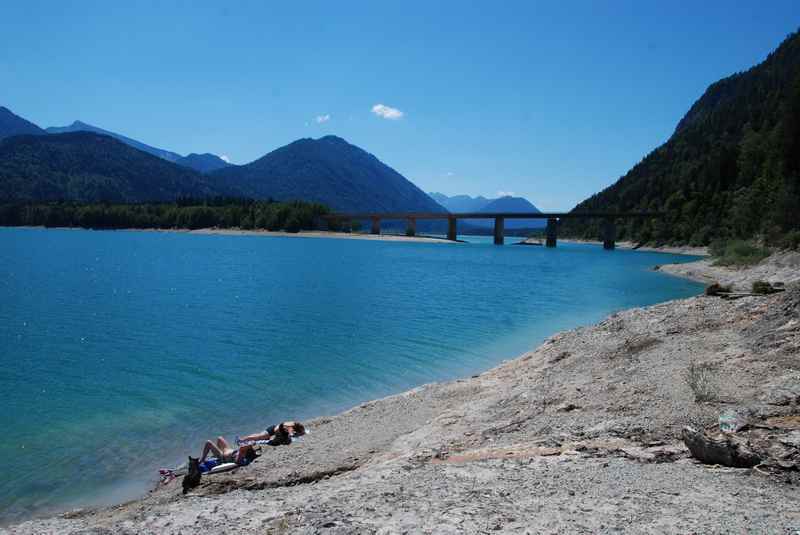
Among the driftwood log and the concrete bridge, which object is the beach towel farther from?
the concrete bridge

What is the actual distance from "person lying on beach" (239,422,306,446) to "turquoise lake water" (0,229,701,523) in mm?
1433

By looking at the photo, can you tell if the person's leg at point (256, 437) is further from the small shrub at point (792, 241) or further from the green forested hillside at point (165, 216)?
the green forested hillside at point (165, 216)

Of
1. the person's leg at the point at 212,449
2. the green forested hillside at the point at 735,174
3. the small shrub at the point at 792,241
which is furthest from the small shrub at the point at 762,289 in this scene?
the green forested hillside at the point at 735,174

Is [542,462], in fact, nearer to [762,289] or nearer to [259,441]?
[259,441]

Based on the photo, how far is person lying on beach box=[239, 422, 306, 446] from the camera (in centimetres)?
1140

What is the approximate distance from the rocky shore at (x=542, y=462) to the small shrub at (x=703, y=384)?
4 centimetres

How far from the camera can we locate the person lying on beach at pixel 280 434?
1140cm

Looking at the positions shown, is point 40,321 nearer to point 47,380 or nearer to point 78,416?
point 47,380

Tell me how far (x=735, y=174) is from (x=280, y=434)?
12586cm

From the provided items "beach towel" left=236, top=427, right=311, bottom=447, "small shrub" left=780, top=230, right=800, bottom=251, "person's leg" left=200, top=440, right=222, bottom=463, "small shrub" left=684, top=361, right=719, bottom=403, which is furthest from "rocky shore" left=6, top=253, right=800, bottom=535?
"small shrub" left=780, top=230, right=800, bottom=251

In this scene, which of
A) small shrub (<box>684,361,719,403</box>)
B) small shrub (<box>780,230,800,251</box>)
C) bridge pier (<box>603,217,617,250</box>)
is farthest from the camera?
bridge pier (<box>603,217,617,250</box>)

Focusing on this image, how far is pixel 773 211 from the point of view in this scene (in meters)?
56.9

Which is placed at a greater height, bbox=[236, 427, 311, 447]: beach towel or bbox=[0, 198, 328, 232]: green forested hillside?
bbox=[0, 198, 328, 232]: green forested hillside

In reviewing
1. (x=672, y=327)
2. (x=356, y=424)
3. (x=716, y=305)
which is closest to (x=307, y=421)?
(x=356, y=424)
